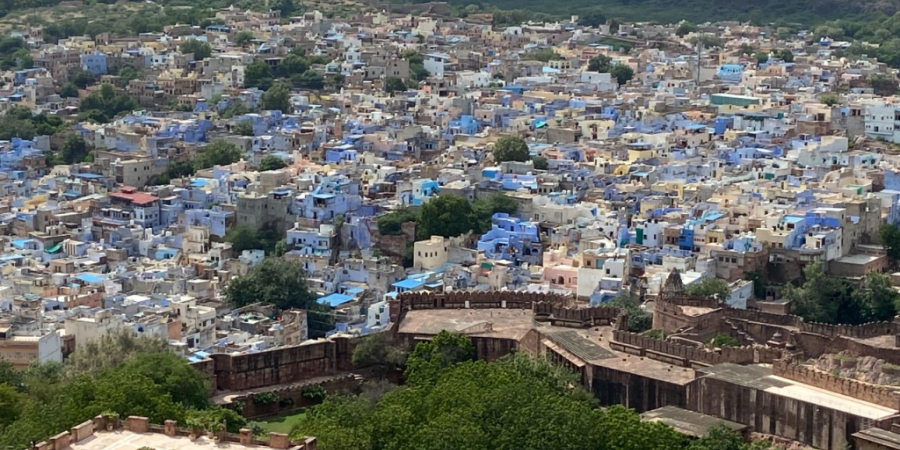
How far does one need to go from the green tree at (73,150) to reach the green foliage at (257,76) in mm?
11359

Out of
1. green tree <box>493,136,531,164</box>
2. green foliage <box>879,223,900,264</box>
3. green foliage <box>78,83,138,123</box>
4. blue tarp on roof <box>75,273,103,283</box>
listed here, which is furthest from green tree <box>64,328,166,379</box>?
green foliage <box>78,83,138,123</box>

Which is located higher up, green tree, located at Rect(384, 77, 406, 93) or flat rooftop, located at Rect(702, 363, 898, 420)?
flat rooftop, located at Rect(702, 363, 898, 420)

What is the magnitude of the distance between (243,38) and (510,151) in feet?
87.2

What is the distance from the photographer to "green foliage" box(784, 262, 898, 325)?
3281cm

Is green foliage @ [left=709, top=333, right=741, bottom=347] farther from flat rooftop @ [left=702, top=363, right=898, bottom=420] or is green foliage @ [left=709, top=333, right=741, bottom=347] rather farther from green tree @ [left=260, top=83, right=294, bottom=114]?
green tree @ [left=260, top=83, right=294, bottom=114]

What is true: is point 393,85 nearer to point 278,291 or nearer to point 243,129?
point 243,129

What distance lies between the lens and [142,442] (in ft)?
64.0

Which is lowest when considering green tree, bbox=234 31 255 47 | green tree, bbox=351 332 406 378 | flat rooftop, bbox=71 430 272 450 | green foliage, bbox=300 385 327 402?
green foliage, bbox=300 385 327 402

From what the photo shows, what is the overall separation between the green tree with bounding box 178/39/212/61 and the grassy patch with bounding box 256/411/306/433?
41.5 meters

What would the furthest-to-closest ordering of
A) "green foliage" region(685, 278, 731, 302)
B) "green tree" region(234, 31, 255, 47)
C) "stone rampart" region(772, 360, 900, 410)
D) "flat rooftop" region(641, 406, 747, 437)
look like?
"green tree" region(234, 31, 255, 47)
"green foliage" region(685, 278, 731, 302)
"stone rampart" region(772, 360, 900, 410)
"flat rooftop" region(641, 406, 747, 437)

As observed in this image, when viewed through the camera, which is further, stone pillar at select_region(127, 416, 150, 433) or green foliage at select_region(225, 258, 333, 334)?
green foliage at select_region(225, 258, 333, 334)

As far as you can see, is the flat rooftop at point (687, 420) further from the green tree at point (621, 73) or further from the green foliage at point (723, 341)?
the green tree at point (621, 73)

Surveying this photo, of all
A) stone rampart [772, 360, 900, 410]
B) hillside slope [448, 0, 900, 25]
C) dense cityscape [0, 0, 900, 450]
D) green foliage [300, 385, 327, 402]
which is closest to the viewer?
stone rampart [772, 360, 900, 410]

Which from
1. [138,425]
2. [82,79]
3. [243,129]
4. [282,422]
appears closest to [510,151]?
[243,129]
